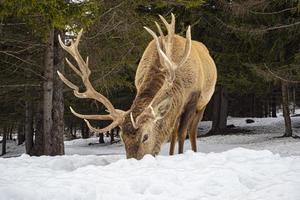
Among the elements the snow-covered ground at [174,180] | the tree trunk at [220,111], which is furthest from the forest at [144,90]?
the tree trunk at [220,111]

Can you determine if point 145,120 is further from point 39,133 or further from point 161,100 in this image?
point 39,133

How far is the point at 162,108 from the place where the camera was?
674 centimetres

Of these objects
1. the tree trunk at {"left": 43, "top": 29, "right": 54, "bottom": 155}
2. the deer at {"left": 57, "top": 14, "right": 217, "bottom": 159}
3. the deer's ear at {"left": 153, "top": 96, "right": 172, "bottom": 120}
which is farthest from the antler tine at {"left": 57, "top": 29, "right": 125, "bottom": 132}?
the tree trunk at {"left": 43, "top": 29, "right": 54, "bottom": 155}

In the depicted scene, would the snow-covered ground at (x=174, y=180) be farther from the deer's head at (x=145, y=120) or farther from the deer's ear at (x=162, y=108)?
the deer's ear at (x=162, y=108)

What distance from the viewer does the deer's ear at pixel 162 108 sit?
653cm

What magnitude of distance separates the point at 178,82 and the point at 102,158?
1.90 m

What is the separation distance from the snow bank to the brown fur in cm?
80

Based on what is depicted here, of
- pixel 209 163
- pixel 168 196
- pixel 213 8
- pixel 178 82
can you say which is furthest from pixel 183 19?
pixel 168 196

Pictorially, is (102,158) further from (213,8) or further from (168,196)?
(213,8)

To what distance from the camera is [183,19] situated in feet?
62.4

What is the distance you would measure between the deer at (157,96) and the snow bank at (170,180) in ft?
2.76

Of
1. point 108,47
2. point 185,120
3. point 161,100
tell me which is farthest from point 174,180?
point 108,47

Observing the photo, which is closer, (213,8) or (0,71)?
(0,71)

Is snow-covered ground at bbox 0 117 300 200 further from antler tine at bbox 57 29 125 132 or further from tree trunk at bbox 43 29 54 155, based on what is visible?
tree trunk at bbox 43 29 54 155
